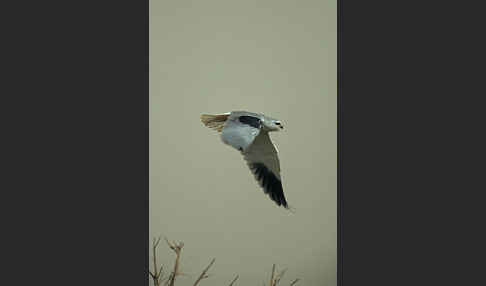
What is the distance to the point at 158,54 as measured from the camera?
9.27 feet

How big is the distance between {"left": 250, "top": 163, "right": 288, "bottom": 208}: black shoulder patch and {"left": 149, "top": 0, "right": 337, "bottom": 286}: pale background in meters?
0.23

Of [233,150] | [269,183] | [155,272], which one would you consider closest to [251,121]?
[269,183]

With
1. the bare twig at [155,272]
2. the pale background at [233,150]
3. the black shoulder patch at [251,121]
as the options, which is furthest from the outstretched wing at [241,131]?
the bare twig at [155,272]

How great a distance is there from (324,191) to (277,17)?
3.33ft

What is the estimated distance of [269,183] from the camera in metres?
2.67

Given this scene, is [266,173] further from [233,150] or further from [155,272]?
[155,272]

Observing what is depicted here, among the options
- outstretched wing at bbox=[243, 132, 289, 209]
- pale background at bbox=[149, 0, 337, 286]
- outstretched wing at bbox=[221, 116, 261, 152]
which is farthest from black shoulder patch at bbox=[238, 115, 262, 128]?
pale background at bbox=[149, 0, 337, 286]

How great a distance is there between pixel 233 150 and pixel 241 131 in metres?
0.70

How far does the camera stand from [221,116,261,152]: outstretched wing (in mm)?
2131

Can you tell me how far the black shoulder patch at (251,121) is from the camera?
2.28m

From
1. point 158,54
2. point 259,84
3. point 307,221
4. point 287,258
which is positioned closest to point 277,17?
point 259,84

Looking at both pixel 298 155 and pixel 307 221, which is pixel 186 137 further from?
pixel 307 221

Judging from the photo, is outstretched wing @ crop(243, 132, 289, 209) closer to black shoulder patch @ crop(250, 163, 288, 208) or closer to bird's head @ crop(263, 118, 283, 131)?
black shoulder patch @ crop(250, 163, 288, 208)

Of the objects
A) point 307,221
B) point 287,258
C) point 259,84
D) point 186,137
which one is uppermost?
point 259,84
